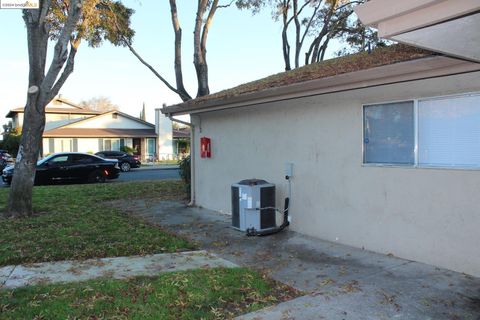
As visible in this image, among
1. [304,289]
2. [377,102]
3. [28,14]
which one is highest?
[28,14]

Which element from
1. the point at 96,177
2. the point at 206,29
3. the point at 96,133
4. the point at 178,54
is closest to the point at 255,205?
the point at 178,54

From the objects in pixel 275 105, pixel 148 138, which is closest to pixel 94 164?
pixel 275 105

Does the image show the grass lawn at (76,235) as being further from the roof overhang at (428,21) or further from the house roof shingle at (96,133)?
the house roof shingle at (96,133)

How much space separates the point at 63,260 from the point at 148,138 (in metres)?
37.2

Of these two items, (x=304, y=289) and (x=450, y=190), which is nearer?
(x=304, y=289)

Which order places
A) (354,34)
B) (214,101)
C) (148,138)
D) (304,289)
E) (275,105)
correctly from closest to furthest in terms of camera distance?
(304,289) < (275,105) < (214,101) < (354,34) < (148,138)

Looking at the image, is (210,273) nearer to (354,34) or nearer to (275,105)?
(275,105)

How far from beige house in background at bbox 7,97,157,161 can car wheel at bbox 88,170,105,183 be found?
2049 centimetres

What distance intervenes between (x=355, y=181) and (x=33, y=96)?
722cm

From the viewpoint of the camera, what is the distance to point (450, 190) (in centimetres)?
565

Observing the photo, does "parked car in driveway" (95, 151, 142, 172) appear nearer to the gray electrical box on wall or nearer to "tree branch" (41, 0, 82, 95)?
"tree branch" (41, 0, 82, 95)

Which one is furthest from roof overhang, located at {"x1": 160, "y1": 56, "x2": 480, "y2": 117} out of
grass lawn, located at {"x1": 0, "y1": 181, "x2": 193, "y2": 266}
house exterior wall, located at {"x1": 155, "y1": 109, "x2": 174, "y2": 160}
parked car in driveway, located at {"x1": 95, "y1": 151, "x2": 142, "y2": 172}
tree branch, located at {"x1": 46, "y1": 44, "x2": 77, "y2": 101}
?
house exterior wall, located at {"x1": 155, "y1": 109, "x2": 174, "y2": 160}

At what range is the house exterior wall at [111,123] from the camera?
41.7 m

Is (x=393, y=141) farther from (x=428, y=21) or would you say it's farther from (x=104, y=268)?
(x=104, y=268)
